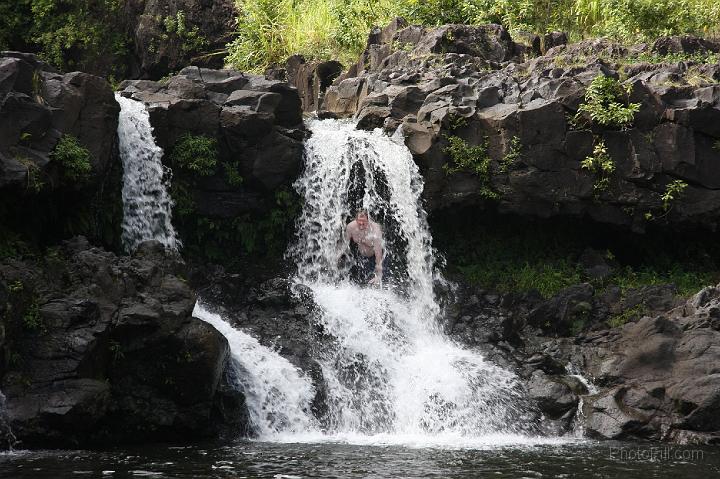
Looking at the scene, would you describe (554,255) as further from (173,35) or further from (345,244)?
(173,35)

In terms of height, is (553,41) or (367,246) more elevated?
(553,41)

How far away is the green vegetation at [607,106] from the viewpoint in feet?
55.4

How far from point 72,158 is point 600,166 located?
33.0ft

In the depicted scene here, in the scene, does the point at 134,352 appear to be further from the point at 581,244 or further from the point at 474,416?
the point at 581,244

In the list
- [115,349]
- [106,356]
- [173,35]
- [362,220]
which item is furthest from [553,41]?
[106,356]

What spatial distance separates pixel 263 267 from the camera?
16.8 m

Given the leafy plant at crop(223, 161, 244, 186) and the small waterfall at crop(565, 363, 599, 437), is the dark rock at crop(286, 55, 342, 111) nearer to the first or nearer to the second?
the leafy plant at crop(223, 161, 244, 186)

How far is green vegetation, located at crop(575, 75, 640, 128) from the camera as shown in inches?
665

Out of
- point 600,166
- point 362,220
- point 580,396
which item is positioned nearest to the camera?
point 580,396

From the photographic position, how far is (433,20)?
2328 cm

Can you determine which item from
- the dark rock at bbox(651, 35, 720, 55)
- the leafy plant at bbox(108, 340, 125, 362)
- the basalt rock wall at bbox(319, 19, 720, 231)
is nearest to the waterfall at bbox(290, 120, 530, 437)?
the basalt rock wall at bbox(319, 19, 720, 231)

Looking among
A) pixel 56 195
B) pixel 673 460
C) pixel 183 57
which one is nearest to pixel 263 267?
pixel 56 195

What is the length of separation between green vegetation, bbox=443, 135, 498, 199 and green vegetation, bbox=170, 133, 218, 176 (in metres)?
4.61

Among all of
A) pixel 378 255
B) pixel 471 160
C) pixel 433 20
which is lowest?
pixel 378 255
